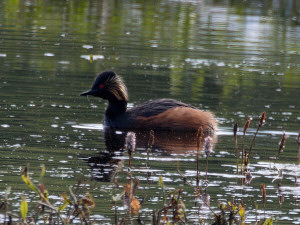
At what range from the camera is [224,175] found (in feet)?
30.5

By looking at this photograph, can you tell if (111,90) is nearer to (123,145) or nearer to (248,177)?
(123,145)

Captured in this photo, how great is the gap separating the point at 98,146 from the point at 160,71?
7.68 m

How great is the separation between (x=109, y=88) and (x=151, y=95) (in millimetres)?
1988

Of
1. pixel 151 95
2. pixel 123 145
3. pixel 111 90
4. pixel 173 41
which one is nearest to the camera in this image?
pixel 123 145

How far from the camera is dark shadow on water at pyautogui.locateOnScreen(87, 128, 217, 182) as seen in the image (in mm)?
9414

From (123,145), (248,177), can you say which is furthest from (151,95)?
(248,177)

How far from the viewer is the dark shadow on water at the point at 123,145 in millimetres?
9414

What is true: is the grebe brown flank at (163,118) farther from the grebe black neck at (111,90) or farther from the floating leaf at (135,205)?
the floating leaf at (135,205)

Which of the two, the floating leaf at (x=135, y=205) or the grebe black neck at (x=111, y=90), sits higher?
the floating leaf at (x=135, y=205)

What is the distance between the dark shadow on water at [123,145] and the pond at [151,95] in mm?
26

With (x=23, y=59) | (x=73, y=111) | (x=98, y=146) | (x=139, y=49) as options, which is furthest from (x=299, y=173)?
(x=139, y=49)

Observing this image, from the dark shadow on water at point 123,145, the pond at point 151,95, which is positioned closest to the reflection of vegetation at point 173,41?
the pond at point 151,95

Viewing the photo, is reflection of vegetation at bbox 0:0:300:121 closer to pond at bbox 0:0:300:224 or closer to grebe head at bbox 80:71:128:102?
pond at bbox 0:0:300:224

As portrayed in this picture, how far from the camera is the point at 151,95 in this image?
51.3 ft
